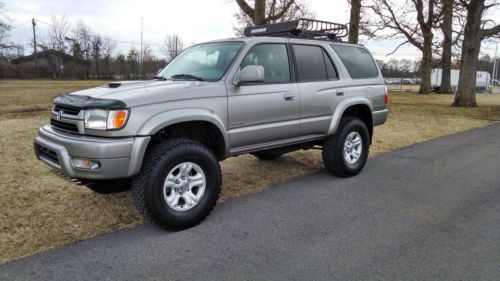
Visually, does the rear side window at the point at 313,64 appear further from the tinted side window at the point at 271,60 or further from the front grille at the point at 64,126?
the front grille at the point at 64,126

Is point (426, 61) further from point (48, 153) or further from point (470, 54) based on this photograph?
point (48, 153)

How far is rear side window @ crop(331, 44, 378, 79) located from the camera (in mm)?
5695

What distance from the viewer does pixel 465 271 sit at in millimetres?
3066

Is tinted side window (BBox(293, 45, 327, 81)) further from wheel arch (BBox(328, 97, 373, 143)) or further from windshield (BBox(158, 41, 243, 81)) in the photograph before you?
windshield (BBox(158, 41, 243, 81))

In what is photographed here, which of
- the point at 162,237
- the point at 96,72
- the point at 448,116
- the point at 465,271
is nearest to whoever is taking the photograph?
the point at 465,271

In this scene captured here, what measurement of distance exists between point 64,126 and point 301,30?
3341 millimetres

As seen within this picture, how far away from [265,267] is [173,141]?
5.00 ft

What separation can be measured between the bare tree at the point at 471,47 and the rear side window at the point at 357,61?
1460 cm

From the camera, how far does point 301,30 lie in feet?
17.9

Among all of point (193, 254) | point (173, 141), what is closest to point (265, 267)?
point (193, 254)

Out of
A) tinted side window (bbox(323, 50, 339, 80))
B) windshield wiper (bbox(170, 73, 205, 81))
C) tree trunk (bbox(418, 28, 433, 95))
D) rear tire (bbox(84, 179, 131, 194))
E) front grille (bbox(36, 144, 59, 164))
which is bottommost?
rear tire (bbox(84, 179, 131, 194))

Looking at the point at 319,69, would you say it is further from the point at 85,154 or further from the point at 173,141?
the point at 85,154

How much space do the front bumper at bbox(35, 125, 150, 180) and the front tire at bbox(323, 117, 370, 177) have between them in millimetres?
2923

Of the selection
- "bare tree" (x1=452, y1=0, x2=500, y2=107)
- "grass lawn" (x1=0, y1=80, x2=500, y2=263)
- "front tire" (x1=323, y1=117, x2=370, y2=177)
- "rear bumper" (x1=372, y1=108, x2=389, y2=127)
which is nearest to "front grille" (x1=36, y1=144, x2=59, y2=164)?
"grass lawn" (x1=0, y1=80, x2=500, y2=263)
